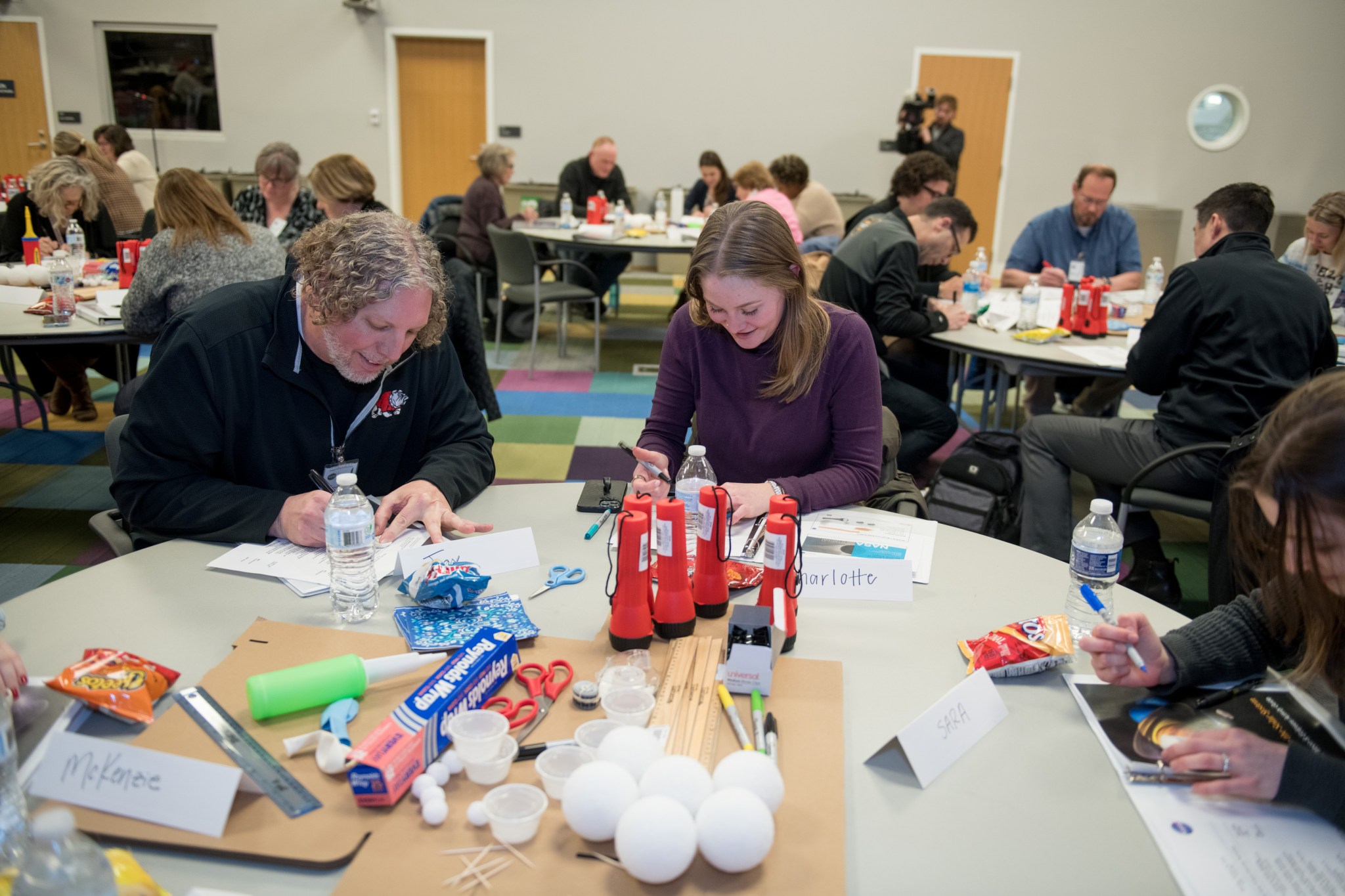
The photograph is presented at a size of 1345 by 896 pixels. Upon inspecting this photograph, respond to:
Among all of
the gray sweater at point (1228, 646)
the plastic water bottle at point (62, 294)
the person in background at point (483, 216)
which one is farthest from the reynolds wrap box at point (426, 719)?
the person in background at point (483, 216)

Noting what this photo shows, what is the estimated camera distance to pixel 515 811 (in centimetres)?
94

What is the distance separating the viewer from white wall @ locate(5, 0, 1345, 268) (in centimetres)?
921

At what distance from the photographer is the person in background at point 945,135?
869 cm

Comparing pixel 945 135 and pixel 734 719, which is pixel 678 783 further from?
pixel 945 135

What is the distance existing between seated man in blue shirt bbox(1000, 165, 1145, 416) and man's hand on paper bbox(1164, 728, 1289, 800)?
3796mm

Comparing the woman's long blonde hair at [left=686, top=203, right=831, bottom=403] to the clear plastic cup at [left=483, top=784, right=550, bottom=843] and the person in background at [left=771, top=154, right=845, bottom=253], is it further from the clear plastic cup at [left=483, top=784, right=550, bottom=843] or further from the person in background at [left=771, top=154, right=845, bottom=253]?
the person in background at [left=771, top=154, right=845, bottom=253]

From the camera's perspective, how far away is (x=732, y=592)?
57.8 inches

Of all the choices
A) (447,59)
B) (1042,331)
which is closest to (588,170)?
(447,59)

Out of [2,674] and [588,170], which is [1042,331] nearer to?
[2,674]

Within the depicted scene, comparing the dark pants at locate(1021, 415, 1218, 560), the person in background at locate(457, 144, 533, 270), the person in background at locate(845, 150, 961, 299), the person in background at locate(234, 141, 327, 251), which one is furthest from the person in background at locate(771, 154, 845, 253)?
the dark pants at locate(1021, 415, 1218, 560)

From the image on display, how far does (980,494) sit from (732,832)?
2.49 metres

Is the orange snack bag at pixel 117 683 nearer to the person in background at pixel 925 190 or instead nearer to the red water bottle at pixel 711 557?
the red water bottle at pixel 711 557

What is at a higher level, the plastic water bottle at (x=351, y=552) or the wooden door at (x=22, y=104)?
the wooden door at (x=22, y=104)

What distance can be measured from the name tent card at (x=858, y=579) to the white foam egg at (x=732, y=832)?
644mm
